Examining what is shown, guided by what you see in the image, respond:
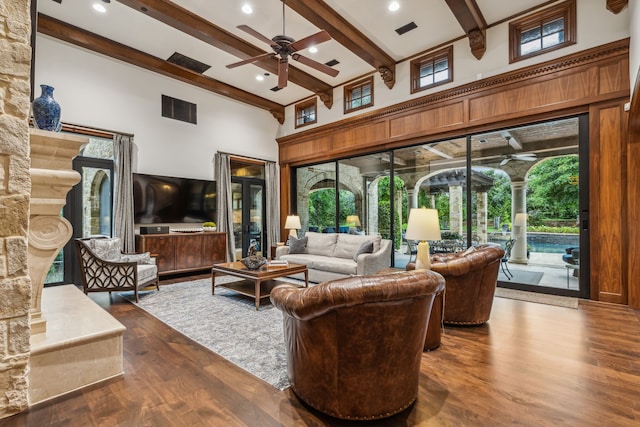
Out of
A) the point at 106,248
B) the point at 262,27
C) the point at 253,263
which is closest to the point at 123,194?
the point at 106,248

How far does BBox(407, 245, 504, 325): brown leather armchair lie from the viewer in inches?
117

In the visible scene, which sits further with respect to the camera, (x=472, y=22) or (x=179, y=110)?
(x=179, y=110)

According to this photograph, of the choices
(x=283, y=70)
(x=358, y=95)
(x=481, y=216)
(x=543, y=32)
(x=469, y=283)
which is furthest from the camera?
(x=358, y=95)

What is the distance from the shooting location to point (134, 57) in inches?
210

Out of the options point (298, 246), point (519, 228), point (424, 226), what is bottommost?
point (298, 246)

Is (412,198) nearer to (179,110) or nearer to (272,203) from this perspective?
(272,203)

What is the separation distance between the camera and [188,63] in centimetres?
579

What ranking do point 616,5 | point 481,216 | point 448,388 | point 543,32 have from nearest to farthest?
point 448,388
point 616,5
point 543,32
point 481,216

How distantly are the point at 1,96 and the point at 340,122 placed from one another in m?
5.65

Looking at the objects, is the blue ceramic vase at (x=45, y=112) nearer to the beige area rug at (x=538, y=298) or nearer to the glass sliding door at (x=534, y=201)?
the beige area rug at (x=538, y=298)

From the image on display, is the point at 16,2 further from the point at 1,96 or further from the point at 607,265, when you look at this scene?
the point at 607,265

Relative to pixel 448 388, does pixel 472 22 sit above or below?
above

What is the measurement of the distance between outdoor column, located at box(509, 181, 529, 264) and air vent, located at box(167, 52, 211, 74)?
574cm

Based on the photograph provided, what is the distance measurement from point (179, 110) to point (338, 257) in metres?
4.22
